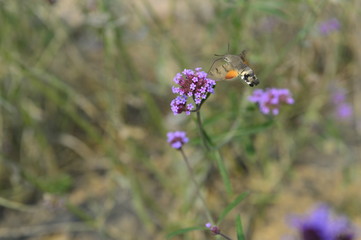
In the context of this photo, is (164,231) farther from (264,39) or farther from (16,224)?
(264,39)

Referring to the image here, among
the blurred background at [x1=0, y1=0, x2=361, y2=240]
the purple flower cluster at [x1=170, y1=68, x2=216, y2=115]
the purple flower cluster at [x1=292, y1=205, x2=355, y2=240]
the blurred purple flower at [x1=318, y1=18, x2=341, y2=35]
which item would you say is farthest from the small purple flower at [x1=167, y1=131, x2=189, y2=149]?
the blurred purple flower at [x1=318, y1=18, x2=341, y2=35]

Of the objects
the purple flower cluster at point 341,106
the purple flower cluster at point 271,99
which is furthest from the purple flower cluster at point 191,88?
the purple flower cluster at point 341,106

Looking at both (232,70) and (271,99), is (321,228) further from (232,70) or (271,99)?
(232,70)

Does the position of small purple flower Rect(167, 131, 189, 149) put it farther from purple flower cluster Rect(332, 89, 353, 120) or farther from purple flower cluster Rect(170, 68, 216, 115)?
purple flower cluster Rect(332, 89, 353, 120)

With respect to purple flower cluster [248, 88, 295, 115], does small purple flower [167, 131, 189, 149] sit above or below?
below

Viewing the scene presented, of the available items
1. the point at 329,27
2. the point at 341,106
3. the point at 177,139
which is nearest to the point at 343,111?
the point at 341,106

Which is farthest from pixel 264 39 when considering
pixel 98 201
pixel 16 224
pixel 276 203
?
pixel 16 224

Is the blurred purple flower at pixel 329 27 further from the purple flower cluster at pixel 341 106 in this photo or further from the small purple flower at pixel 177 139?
the small purple flower at pixel 177 139
